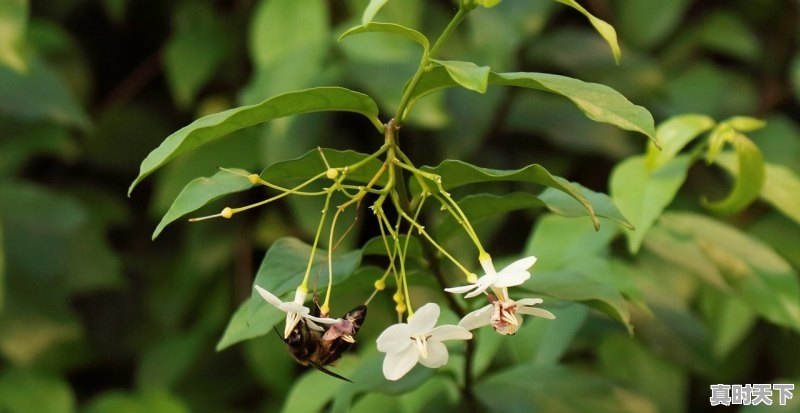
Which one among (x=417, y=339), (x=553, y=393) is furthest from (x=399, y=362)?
(x=553, y=393)

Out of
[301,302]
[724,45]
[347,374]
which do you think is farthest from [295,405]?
[724,45]

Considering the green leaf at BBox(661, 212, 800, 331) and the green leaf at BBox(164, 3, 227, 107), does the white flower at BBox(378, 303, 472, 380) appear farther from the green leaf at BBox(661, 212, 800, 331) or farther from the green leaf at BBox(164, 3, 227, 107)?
the green leaf at BBox(164, 3, 227, 107)

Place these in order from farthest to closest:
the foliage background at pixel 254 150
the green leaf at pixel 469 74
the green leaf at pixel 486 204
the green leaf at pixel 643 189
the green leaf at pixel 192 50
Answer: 1. the green leaf at pixel 192 50
2. the foliage background at pixel 254 150
3. the green leaf at pixel 643 189
4. the green leaf at pixel 486 204
5. the green leaf at pixel 469 74

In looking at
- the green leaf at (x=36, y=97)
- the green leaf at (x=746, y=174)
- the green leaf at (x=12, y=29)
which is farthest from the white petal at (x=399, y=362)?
the green leaf at (x=36, y=97)

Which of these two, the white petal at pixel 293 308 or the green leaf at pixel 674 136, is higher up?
the white petal at pixel 293 308

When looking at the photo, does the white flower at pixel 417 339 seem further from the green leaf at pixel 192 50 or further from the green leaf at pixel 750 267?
the green leaf at pixel 192 50

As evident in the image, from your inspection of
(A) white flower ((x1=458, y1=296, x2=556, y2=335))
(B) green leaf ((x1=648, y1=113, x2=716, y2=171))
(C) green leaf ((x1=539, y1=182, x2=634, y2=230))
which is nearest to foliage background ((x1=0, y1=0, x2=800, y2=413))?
(B) green leaf ((x1=648, y1=113, x2=716, y2=171))

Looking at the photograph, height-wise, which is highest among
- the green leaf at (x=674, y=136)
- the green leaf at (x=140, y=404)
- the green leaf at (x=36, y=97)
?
the green leaf at (x=674, y=136)
